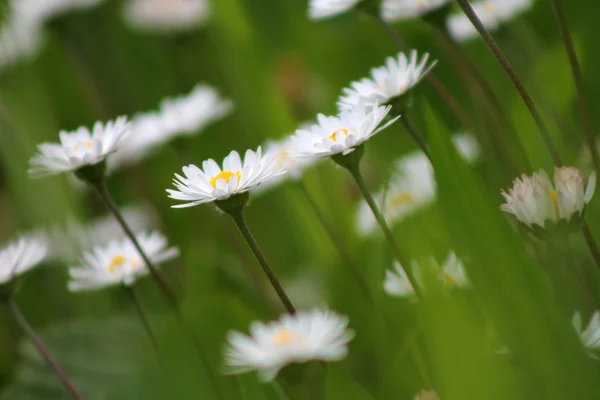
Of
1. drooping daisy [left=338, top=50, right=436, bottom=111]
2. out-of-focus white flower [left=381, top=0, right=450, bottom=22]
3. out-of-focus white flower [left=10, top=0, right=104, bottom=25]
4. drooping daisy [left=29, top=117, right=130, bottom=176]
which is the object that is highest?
out-of-focus white flower [left=10, top=0, right=104, bottom=25]

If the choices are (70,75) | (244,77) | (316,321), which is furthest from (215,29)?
(316,321)

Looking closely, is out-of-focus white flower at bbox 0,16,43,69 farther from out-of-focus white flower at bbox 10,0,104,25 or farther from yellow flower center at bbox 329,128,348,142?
yellow flower center at bbox 329,128,348,142

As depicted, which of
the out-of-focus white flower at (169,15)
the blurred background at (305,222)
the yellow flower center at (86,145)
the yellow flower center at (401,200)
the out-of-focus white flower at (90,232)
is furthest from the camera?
the out-of-focus white flower at (169,15)

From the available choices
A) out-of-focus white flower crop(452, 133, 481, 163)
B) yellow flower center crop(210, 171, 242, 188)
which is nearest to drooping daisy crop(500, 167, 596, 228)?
yellow flower center crop(210, 171, 242, 188)

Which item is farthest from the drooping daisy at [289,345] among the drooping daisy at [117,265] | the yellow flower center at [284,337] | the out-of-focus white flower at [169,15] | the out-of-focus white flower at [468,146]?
the out-of-focus white flower at [169,15]

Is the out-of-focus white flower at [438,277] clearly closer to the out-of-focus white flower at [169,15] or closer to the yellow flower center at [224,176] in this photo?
the yellow flower center at [224,176]

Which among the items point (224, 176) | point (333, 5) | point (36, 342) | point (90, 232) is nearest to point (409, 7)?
point (333, 5)
